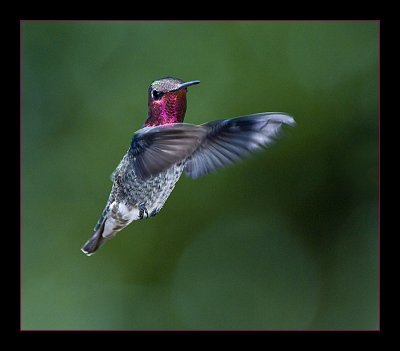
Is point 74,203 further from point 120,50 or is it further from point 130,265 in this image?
point 120,50

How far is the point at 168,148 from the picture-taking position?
1376mm

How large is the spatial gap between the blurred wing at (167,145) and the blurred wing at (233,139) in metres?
0.05

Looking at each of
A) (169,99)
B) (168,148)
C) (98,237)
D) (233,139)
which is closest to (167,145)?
(168,148)

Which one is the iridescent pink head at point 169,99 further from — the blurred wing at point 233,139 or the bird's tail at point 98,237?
the bird's tail at point 98,237

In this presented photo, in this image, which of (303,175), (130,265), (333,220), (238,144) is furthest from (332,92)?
(238,144)

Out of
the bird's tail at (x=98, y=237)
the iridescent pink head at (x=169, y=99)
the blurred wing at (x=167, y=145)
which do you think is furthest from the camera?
the bird's tail at (x=98, y=237)

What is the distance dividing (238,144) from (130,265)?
2.58 metres

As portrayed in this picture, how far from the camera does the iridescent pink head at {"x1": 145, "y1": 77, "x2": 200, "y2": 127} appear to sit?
1.48m

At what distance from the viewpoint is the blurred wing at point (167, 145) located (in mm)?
1345

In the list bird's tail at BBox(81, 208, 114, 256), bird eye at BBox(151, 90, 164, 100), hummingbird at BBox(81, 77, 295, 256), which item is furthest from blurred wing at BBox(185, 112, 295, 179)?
bird's tail at BBox(81, 208, 114, 256)

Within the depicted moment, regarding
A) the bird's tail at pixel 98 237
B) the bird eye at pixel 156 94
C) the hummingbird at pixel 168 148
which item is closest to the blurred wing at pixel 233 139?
the hummingbird at pixel 168 148

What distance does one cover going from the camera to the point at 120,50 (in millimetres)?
4145

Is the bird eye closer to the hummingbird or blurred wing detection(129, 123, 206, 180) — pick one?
the hummingbird

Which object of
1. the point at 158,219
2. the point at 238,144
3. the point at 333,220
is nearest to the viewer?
the point at 238,144
